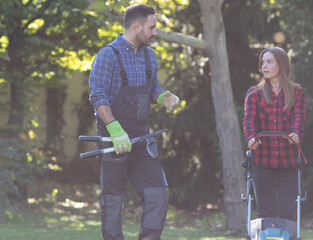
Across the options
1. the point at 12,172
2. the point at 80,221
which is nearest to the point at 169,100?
the point at 80,221

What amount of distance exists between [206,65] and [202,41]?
212 centimetres

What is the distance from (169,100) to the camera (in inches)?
185

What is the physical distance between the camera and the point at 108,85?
180 inches

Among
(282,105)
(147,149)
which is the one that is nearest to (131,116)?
(147,149)

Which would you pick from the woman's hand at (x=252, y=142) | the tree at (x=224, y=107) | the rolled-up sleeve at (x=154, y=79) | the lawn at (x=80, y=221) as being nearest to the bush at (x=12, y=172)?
the lawn at (x=80, y=221)

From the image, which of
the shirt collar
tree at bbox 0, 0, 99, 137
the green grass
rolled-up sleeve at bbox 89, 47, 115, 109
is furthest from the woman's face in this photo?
tree at bbox 0, 0, 99, 137

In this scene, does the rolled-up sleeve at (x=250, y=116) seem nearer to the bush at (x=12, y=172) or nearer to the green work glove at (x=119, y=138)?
the green work glove at (x=119, y=138)

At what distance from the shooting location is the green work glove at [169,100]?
4640 mm

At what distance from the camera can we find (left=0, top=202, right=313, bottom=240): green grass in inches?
310

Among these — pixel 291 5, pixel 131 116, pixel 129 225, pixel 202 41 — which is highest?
pixel 291 5

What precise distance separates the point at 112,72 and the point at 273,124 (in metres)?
A: 1.37

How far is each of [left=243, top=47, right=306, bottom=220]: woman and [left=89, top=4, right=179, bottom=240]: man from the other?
0.82 meters

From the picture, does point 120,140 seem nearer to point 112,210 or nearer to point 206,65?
point 112,210

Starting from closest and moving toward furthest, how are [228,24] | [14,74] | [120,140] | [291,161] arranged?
[120,140], [291,161], [228,24], [14,74]
